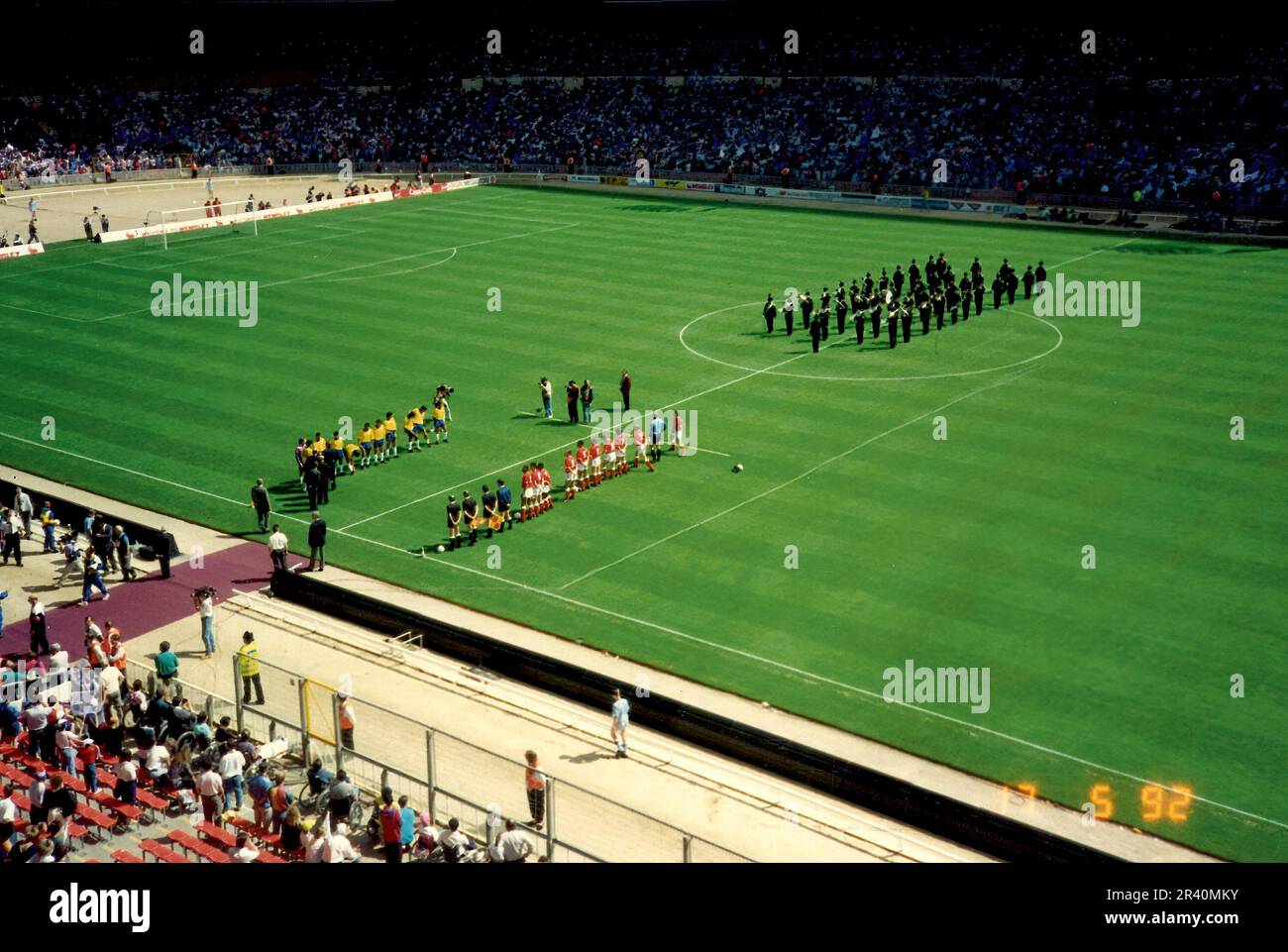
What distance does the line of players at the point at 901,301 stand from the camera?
45.0 m

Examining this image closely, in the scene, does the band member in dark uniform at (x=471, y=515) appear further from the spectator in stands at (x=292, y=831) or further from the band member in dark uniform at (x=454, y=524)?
the spectator in stands at (x=292, y=831)

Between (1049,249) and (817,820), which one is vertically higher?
(1049,249)

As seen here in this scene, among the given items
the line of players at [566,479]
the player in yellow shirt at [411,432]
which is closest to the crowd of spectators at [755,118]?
the line of players at [566,479]

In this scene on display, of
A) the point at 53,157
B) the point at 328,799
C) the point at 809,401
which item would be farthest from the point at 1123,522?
the point at 53,157

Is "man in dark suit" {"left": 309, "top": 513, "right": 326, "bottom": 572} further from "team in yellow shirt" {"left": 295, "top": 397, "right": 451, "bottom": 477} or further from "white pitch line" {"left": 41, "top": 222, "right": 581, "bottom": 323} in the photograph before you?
"white pitch line" {"left": 41, "top": 222, "right": 581, "bottom": 323}

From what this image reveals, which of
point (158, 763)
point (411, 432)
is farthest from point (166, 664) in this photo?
point (411, 432)

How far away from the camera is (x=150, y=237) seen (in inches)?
2640

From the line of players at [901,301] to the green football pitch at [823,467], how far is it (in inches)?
33.6

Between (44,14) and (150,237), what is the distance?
40920 mm

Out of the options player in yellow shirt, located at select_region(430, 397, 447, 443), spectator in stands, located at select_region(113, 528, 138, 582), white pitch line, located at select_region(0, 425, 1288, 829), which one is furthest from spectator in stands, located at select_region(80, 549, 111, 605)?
player in yellow shirt, located at select_region(430, 397, 447, 443)

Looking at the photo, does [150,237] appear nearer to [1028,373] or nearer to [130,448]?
[130,448]

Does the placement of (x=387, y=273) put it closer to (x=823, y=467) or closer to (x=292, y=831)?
(x=823, y=467)

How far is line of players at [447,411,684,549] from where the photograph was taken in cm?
3067

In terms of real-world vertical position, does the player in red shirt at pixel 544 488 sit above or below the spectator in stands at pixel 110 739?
above
